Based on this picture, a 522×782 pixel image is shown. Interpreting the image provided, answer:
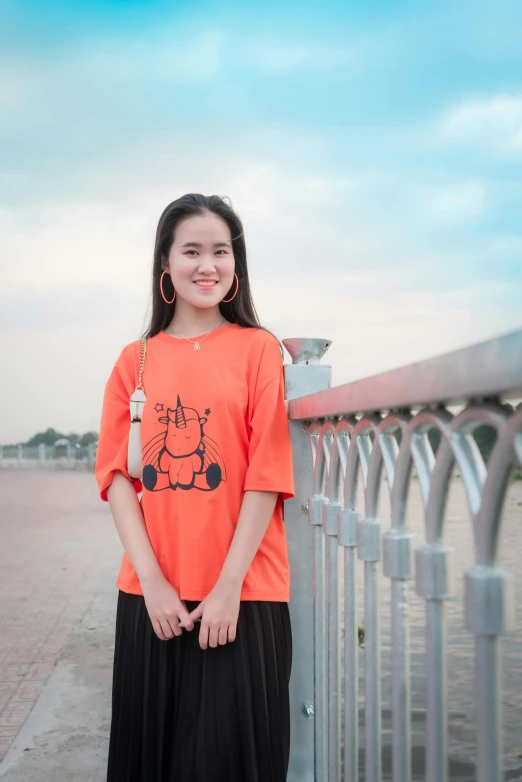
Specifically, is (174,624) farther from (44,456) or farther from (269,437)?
(44,456)

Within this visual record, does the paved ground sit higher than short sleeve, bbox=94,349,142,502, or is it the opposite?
short sleeve, bbox=94,349,142,502

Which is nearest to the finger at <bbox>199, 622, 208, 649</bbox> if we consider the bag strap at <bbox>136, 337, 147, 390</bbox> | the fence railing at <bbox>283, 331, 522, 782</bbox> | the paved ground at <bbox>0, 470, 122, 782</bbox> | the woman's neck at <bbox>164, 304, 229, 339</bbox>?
the fence railing at <bbox>283, 331, 522, 782</bbox>

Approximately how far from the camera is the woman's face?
1793 millimetres

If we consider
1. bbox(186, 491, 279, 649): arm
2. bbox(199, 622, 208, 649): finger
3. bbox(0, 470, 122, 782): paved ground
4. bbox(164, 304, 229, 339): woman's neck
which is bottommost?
bbox(0, 470, 122, 782): paved ground

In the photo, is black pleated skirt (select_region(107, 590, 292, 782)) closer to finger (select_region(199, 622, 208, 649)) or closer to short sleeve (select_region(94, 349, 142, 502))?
finger (select_region(199, 622, 208, 649))

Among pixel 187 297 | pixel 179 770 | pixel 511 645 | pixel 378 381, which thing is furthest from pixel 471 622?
Answer: pixel 511 645

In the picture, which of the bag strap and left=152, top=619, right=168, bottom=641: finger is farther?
the bag strap

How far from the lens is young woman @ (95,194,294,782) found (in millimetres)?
1570

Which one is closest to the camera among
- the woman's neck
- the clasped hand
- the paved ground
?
the clasped hand

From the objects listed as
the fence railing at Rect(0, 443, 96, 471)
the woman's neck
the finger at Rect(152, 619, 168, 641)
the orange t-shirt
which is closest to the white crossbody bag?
the orange t-shirt

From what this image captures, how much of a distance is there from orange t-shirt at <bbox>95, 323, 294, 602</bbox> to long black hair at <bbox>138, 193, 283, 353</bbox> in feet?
0.42

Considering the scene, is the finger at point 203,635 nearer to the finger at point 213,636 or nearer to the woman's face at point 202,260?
the finger at point 213,636

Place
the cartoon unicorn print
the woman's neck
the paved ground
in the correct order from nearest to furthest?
the cartoon unicorn print
the woman's neck
the paved ground

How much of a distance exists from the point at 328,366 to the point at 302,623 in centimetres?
67
